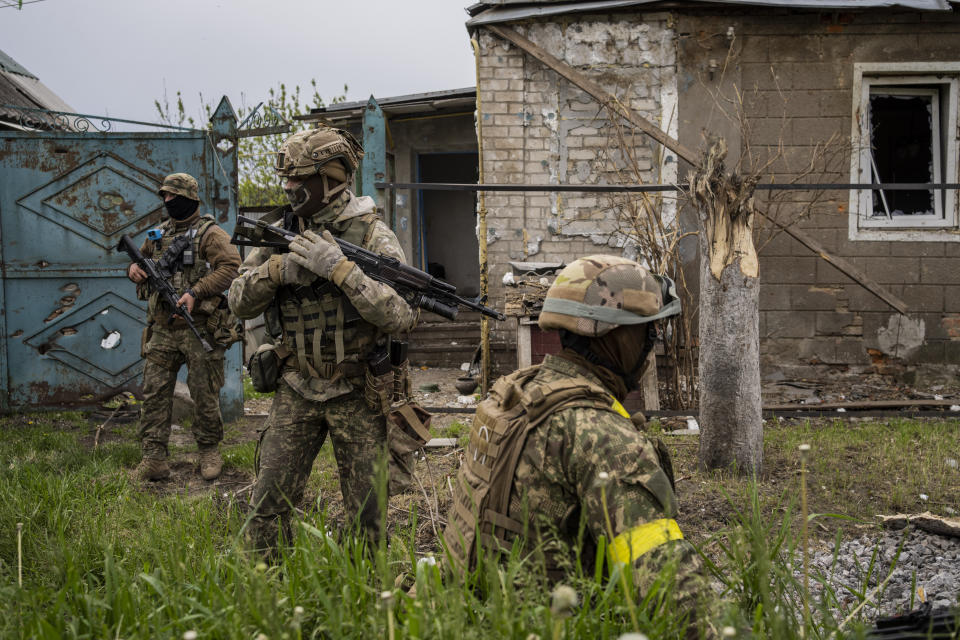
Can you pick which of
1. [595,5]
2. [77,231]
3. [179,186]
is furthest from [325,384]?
[595,5]

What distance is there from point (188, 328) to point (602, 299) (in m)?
3.82

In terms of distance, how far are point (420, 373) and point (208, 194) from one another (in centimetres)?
354

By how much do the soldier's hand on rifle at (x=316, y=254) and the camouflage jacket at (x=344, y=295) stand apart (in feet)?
0.25

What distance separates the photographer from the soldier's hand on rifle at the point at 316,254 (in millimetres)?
2947

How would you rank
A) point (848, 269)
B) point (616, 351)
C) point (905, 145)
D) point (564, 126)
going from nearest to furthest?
point (616, 351) → point (848, 269) → point (564, 126) → point (905, 145)

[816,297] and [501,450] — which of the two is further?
[816,297]

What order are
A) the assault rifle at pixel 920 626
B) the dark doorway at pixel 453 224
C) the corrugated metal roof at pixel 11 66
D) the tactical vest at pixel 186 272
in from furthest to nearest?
the dark doorway at pixel 453 224, the corrugated metal roof at pixel 11 66, the tactical vest at pixel 186 272, the assault rifle at pixel 920 626

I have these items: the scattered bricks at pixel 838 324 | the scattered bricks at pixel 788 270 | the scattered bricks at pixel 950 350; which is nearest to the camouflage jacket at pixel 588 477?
the scattered bricks at pixel 788 270

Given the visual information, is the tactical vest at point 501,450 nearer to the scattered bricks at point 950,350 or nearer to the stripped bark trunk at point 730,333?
the stripped bark trunk at point 730,333

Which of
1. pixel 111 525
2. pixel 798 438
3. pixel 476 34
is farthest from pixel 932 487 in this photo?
pixel 476 34

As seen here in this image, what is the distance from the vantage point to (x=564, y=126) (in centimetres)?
768

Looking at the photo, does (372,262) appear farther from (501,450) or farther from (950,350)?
(950,350)

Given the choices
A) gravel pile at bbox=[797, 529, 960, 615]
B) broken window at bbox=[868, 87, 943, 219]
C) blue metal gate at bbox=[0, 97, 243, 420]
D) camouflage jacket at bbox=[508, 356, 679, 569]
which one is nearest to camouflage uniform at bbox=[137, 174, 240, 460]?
blue metal gate at bbox=[0, 97, 243, 420]

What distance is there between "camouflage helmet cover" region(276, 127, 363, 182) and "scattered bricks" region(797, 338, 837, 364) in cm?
587
